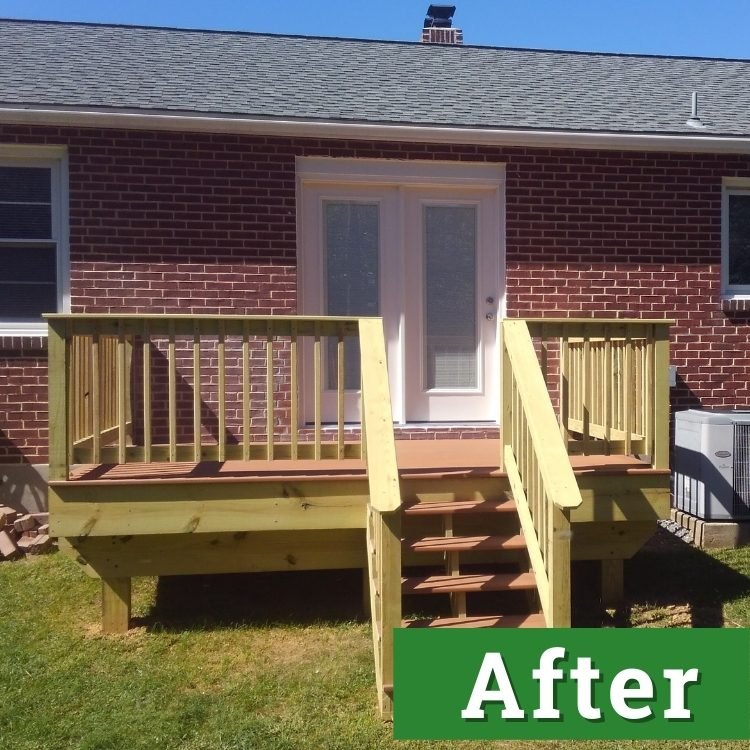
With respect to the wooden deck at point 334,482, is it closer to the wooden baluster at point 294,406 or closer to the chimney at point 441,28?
the wooden baluster at point 294,406

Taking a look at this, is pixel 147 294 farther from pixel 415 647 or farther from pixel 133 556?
pixel 415 647

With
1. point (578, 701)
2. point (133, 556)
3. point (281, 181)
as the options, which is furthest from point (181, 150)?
point (578, 701)

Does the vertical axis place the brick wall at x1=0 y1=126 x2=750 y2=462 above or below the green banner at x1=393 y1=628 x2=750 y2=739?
above

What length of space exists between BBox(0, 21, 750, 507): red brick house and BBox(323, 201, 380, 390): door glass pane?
0.02m

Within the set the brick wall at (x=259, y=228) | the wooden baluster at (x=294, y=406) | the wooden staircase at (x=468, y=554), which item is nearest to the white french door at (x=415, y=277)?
the brick wall at (x=259, y=228)

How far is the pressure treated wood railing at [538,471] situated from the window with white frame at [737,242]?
342cm

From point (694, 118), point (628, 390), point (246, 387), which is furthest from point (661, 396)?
point (694, 118)

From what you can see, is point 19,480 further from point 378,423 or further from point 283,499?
point 378,423

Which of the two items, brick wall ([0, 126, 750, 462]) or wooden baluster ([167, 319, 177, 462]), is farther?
brick wall ([0, 126, 750, 462])

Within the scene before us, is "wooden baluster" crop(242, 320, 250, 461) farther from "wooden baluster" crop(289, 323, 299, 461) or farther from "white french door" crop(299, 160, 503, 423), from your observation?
"white french door" crop(299, 160, 503, 423)

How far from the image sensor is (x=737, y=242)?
Answer: 6844mm

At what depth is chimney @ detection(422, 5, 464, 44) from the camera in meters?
9.51

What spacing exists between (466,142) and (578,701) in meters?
4.49

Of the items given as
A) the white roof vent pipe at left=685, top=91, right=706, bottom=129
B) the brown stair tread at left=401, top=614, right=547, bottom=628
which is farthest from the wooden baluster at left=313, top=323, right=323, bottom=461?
the white roof vent pipe at left=685, top=91, right=706, bottom=129
